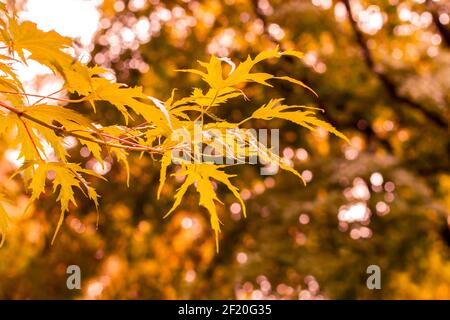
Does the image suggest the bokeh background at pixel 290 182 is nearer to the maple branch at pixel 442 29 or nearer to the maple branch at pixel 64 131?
the maple branch at pixel 442 29

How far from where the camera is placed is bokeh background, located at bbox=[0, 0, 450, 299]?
180 inches

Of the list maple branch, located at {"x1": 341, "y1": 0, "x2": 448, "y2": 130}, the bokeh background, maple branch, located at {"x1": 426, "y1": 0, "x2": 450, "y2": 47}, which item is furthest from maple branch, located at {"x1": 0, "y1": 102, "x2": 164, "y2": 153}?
maple branch, located at {"x1": 426, "y1": 0, "x2": 450, "y2": 47}

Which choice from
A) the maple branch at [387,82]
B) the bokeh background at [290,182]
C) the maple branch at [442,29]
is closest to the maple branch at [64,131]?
the bokeh background at [290,182]

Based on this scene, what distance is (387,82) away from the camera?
5.01 m

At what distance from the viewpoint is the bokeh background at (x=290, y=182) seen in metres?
4.57

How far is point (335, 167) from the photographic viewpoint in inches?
184

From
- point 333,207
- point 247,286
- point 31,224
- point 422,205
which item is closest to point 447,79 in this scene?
point 422,205

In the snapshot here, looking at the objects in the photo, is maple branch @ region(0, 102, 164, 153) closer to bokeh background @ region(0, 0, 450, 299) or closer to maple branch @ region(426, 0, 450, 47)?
bokeh background @ region(0, 0, 450, 299)

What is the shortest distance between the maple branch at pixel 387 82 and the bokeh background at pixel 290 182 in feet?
0.04

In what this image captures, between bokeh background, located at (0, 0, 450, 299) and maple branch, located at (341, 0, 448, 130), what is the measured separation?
1 centimetres

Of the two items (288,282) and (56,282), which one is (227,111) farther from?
(56,282)

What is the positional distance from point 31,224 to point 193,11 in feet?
8.64

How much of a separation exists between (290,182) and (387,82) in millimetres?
1181

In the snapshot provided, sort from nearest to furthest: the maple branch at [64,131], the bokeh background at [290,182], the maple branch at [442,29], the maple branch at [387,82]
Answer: the maple branch at [64,131] → the bokeh background at [290,182] → the maple branch at [387,82] → the maple branch at [442,29]
